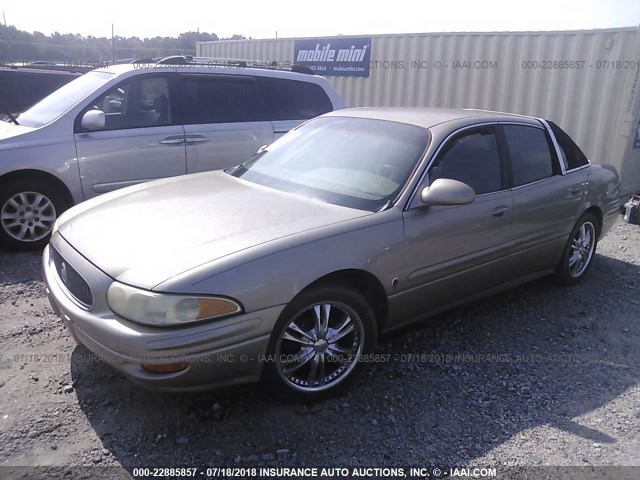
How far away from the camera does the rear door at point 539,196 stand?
414 cm

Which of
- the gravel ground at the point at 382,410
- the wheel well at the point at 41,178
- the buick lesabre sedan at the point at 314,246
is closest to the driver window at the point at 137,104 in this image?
the wheel well at the point at 41,178

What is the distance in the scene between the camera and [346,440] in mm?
2857

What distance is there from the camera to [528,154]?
4.34m

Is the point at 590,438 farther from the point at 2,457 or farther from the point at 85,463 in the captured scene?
the point at 2,457

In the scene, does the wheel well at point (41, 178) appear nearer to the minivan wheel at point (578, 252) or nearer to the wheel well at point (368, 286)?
the wheel well at point (368, 286)

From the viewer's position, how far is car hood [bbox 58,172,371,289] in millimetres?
2754

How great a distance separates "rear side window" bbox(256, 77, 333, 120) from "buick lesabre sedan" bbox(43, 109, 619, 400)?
7.65 feet

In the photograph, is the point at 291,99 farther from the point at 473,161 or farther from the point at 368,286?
the point at 368,286

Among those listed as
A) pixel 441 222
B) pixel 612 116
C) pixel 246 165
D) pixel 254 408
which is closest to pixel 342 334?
pixel 254 408

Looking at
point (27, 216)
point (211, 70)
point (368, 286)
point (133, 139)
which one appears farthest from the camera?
point (211, 70)

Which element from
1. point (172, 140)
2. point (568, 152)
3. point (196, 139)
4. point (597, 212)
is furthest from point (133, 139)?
point (597, 212)

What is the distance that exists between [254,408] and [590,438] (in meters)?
1.79

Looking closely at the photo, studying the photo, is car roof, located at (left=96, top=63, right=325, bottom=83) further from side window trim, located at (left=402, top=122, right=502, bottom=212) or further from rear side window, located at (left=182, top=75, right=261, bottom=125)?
side window trim, located at (left=402, top=122, right=502, bottom=212)

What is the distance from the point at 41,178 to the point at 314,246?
362 centimetres
